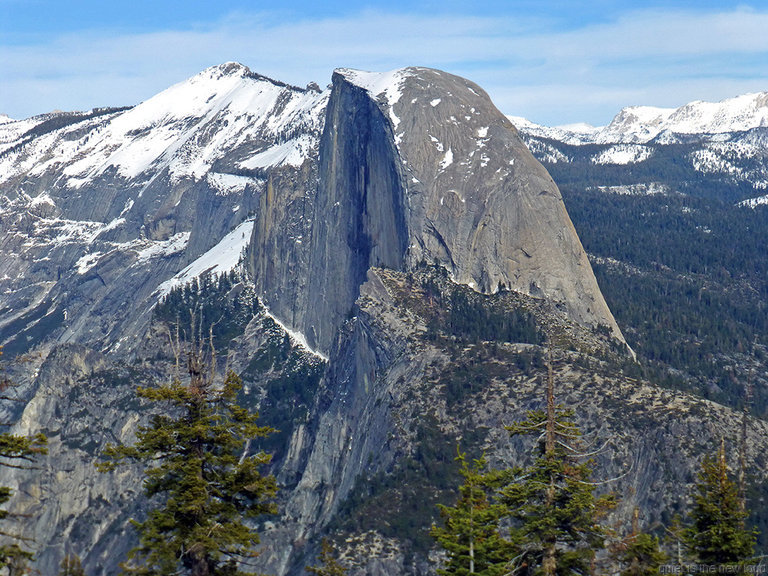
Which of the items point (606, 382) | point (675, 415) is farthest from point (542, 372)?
point (675, 415)

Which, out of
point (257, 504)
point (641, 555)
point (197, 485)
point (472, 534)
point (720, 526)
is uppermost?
point (197, 485)

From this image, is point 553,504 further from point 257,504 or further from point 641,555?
point 257,504

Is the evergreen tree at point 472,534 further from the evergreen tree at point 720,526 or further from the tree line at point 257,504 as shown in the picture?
the evergreen tree at point 720,526

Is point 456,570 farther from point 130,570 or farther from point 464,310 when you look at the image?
point 464,310

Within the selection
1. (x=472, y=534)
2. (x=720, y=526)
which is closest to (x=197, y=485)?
(x=472, y=534)

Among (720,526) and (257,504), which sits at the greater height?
(257,504)
